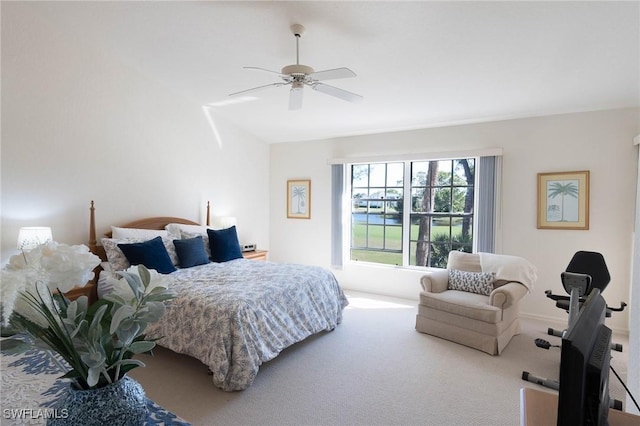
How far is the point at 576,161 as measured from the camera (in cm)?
383

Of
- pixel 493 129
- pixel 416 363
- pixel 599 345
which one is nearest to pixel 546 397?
pixel 599 345

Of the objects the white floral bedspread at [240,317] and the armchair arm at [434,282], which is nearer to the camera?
the white floral bedspread at [240,317]

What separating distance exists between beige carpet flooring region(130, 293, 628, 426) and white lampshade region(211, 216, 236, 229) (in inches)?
82.9

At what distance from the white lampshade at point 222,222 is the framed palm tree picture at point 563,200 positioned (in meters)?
4.09

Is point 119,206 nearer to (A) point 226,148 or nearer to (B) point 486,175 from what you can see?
Result: (A) point 226,148

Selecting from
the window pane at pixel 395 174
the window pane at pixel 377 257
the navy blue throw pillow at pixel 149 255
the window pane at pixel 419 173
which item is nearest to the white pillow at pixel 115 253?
the navy blue throw pillow at pixel 149 255

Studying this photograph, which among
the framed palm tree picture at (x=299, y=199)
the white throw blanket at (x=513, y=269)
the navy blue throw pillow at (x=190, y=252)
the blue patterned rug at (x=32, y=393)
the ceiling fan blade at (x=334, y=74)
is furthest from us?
the framed palm tree picture at (x=299, y=199)

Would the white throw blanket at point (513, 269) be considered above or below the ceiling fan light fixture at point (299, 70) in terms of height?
below

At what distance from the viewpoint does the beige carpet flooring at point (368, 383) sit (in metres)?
2.21

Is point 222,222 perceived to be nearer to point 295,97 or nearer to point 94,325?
point 295,97

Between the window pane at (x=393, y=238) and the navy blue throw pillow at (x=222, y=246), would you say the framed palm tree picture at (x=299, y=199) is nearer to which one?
the window pane at (x=393, y=238)

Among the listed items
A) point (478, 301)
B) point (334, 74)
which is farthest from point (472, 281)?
point (334, 74)

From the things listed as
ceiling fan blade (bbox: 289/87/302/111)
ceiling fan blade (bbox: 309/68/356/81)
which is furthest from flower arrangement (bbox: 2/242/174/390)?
ceiling fan blade (bbox: 289/87/302/111)

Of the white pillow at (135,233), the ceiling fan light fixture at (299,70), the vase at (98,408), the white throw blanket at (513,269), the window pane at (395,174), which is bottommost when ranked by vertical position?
the white throw blanket at (513,269)
